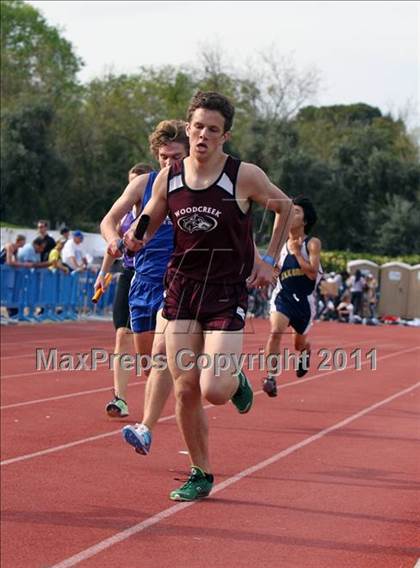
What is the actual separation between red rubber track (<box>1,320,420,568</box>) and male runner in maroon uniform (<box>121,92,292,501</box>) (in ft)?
5.21

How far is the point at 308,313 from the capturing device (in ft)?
39.1

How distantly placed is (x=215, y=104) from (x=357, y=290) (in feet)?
77.6

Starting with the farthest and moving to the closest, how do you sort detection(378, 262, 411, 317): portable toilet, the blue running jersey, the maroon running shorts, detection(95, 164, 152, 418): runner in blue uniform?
detection(378, 262, 411, 317): portable toilet → detection(95, 164, 152, 418): runner in blue uniform → the blue running jersey → the maroon running shorts

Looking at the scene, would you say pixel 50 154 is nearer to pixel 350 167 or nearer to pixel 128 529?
pixel 350 167

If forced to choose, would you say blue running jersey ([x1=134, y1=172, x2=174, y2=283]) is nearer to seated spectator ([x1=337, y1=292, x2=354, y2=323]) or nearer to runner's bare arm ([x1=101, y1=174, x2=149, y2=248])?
runner's bare arm ([x1=101, y1=174, x2=149, y2=248])

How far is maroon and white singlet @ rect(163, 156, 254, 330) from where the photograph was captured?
5496 millimetres

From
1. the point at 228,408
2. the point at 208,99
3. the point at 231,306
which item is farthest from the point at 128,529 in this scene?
the point at 228,408

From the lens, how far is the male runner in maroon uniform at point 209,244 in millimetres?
5488

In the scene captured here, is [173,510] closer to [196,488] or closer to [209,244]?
[196,488]

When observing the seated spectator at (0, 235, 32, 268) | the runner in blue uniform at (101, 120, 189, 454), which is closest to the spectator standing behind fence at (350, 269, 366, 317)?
the seated spectator at (0, 235, 32, 268)

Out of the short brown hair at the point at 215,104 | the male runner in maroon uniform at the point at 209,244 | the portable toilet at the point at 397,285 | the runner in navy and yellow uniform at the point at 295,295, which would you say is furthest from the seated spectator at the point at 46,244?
the short brown hair at the point at 215,104

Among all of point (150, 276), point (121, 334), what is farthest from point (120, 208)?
point (121, 334)

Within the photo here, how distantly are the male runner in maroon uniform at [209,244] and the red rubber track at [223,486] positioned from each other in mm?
1587

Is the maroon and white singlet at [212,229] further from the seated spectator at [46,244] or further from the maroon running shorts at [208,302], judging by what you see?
the seated spectator at [46,244]
